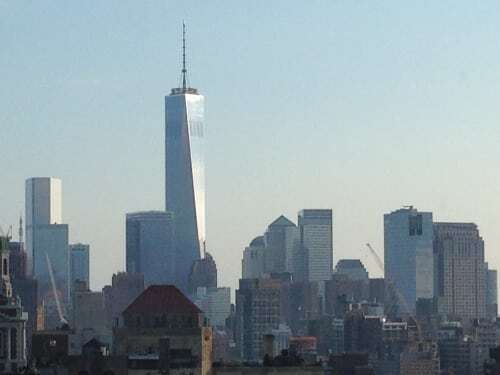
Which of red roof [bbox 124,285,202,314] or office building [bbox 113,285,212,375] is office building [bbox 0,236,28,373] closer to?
office building [bbox 113,285,212,375]

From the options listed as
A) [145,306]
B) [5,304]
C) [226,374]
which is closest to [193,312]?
[145,306]

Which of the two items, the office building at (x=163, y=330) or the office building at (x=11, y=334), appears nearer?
the office building at (x=11, y=334)

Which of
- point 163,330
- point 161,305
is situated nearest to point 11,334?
point 163,330

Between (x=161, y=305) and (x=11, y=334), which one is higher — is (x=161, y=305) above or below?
above

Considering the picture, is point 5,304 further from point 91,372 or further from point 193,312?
point 193,312

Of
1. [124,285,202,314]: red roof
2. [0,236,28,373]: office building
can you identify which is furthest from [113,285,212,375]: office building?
[0,236,28,373]: office building

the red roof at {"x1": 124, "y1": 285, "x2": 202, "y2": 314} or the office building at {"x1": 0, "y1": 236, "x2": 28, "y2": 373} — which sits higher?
the red roof at {"x1": 124, "y1": 285, "x2": 202, "y2": 314}

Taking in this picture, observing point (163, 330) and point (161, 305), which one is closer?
point (163, 330)

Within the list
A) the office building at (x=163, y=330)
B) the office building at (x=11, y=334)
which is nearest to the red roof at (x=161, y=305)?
the office building at (x=163, y=330)

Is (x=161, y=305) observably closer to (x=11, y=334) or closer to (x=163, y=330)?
(x=163, y=330)

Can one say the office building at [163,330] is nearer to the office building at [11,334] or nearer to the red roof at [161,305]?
the red roof at [161,305]

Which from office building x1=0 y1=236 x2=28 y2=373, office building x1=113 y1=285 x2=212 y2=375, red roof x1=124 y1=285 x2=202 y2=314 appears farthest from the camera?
red roof x1=124 y1=285 x2=202 y2=314

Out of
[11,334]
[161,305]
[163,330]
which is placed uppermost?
[161,305]

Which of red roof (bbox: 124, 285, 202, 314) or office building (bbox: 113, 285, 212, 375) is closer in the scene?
office building (bbox: 113, 285, 212, 375)
